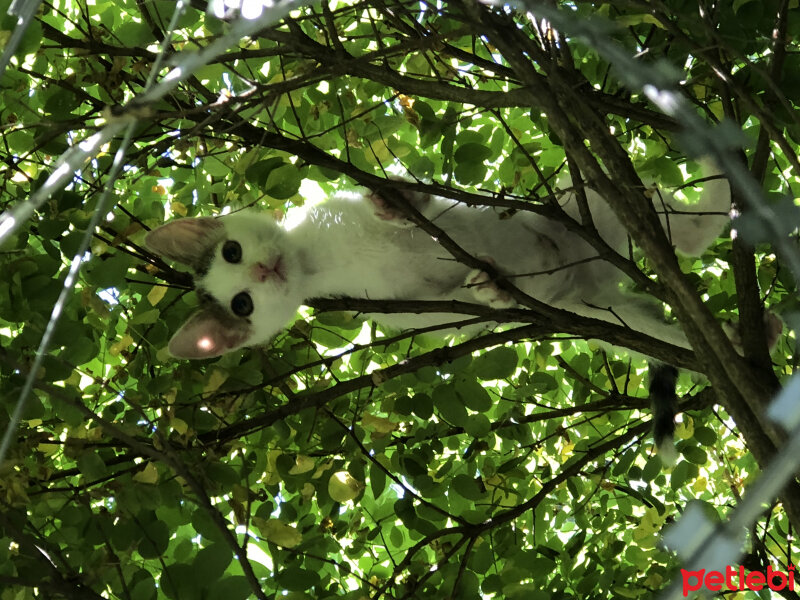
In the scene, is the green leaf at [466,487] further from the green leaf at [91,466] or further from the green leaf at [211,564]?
the green leaf at [91,466]

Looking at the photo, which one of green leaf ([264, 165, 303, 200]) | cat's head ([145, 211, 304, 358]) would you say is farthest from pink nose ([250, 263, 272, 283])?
green leaf ([264, 165, 303, 200])

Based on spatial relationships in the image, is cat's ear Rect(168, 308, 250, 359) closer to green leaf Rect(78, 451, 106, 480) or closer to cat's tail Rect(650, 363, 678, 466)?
green leaf Rect(78, 451, 106, 480)

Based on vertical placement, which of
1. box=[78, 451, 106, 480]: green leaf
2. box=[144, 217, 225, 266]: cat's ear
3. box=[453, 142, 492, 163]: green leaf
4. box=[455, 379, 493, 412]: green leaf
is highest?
box=[144, 217, 225, 266]: cat's ear

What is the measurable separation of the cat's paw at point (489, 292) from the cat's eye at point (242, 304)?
33.5 inches

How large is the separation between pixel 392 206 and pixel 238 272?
788 millimetres

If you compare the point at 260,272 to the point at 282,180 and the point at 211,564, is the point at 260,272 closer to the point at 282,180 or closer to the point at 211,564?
the point at 282,180

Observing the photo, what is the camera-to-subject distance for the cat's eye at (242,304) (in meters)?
2.73

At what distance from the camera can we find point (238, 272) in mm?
2746

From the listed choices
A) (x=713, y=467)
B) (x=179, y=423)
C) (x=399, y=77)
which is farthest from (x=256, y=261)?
(x=713, y=467)

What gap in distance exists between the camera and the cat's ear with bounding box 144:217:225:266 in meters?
2.57

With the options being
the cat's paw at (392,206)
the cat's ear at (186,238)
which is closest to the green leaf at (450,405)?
the cat's paw at (392,206)

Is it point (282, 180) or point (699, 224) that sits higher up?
point (282, 180)

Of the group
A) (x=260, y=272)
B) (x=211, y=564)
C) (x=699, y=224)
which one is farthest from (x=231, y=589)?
(x=699, y=224)

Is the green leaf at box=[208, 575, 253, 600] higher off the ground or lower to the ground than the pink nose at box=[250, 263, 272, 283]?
lower
